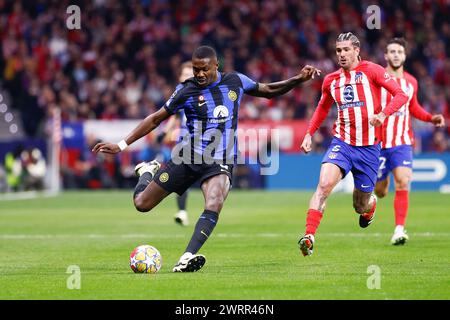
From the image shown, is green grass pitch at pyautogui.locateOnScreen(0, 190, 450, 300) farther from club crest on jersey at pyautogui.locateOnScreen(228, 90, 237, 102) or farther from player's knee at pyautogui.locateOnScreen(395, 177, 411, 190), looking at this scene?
club crest on jersey at pyautogui.locateOnScreen(228, 90, 237, 102)

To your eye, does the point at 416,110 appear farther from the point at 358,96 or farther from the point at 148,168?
the point at 148,168

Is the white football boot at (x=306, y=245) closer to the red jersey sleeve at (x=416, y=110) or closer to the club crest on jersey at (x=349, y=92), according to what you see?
the club crest on jersey at (x=349, y=92)

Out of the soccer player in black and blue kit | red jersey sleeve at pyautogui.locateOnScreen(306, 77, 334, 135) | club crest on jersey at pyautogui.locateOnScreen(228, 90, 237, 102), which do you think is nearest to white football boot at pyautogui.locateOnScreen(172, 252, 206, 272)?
the soccer player in black and blue kit

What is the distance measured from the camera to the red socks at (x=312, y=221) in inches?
413

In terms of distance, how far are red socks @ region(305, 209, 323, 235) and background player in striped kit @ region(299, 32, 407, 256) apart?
33 cm

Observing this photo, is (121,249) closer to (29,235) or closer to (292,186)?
(29,235)

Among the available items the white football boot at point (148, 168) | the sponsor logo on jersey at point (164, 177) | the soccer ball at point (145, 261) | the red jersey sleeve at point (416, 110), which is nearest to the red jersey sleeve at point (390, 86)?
the red jersey sleeve at point (416, 110)

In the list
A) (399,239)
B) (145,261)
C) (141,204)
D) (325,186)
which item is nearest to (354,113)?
(325,186)

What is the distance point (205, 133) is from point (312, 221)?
153 cm

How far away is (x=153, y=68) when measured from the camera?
31172mm

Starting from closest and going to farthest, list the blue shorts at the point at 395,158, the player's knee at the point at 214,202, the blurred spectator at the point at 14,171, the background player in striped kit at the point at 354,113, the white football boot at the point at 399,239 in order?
the player's knee at the point at 214,202 → the background player in striped kit at the point at 354,113 → the white football boot at the point at 399,239 → the blue shorts at the point at 395,158 → the blurred spectator at the point at 14,171

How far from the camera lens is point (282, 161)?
28062 mm

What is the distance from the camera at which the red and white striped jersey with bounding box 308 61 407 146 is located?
11.2m

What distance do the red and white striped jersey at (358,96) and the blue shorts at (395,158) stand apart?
198 centimetres
